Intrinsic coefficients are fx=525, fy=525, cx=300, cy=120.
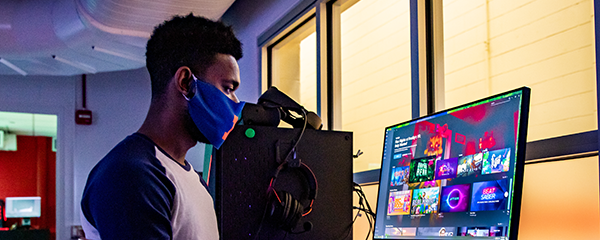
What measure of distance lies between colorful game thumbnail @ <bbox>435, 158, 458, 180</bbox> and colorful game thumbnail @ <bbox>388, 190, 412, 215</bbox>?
4.6 inches

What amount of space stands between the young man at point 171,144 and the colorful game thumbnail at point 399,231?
506 millimetres

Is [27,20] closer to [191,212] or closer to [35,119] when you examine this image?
[191,212]

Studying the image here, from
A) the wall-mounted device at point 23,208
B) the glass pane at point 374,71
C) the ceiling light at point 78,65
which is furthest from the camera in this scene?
the wall-mounted device at point 23,208

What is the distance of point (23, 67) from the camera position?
414 cm

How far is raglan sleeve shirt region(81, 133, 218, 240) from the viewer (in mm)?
798

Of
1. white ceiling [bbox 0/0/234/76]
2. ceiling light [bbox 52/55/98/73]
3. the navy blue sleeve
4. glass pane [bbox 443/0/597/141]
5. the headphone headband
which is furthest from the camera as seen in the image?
ceiling light [bbox 52/55/98/73]

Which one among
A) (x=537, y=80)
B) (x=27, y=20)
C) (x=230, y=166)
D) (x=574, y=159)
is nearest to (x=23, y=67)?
(x=27, y=20)

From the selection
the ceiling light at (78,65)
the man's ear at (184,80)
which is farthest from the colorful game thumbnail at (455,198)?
the ceiling light at (78,65)

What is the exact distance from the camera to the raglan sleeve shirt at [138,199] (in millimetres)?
798

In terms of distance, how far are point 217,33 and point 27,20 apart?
9.17 feet

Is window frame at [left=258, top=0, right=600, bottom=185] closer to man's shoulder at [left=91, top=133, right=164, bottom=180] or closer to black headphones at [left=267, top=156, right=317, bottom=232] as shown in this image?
black headphones at [left=267, top=156, right=317, bottom=232]

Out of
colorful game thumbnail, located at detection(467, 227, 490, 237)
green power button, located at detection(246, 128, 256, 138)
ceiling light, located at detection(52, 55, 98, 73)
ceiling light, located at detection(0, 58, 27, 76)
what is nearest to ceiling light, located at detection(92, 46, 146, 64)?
ceiling light, located at detection(52, 55, 98, 73)

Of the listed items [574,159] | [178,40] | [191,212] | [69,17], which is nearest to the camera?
[191,212]

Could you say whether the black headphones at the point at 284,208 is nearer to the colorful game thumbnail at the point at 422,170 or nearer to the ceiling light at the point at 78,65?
the colorful game thumbnail at the point at 422,170
